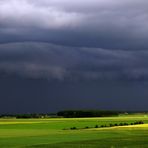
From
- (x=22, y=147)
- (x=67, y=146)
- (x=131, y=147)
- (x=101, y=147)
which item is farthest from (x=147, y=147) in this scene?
(x=22, y=147)

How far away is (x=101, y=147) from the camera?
5181cm

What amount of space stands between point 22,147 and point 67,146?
18.4ft

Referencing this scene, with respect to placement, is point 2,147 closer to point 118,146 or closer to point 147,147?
point 118,146

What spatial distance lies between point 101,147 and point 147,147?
17.7 feet

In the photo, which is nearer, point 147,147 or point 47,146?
point 147,147

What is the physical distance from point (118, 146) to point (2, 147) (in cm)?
1419

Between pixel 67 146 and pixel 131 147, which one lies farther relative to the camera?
pixel 67 146

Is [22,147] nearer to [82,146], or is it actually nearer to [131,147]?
[82,146]

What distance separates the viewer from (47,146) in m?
55.2

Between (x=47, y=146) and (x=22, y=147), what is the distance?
125 inches

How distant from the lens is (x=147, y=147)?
50.8 m

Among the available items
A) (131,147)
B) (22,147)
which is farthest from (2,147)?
(131,147)

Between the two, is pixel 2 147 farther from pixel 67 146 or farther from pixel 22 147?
pixel 67 146

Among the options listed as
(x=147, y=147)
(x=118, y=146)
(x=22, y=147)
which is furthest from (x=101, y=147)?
(x=22, y=147)
